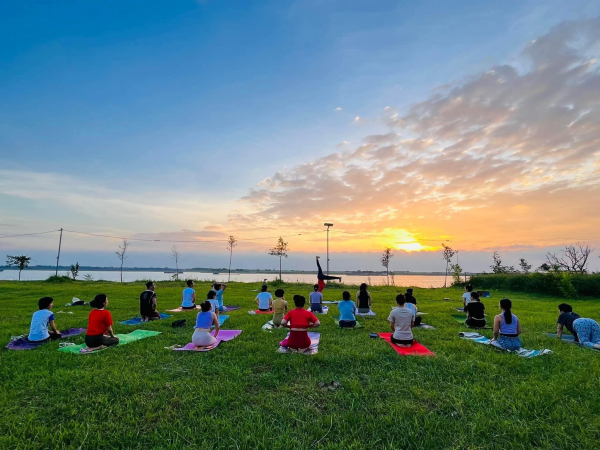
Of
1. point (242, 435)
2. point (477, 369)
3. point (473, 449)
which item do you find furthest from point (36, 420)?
point (477, 369)

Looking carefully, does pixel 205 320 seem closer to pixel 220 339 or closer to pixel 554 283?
pixel 220 339

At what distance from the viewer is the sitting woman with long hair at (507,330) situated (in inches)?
297

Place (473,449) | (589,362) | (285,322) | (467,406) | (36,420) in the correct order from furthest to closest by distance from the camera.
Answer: (285,322) < (589,362) < (467,406) < (36,420) < (473,449)

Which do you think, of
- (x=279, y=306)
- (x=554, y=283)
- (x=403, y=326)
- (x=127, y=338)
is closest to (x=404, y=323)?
(x=403, y=326)

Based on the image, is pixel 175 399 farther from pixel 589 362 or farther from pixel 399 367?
pixel 589 362

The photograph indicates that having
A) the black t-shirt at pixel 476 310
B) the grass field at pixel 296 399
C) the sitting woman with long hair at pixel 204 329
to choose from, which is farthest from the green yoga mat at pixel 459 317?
the sitting woman with long hair at pixel 204 329

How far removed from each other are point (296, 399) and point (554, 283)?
28.2 metres

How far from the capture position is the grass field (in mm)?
3746

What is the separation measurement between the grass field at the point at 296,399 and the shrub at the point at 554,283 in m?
21.3

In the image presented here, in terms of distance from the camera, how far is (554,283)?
25.0 meters

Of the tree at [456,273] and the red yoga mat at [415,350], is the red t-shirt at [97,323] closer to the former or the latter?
the red yoga mat at [415,350]

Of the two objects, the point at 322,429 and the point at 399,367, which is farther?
the point at 399,367

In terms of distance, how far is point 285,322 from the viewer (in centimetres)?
765

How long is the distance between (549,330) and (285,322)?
863 cm
